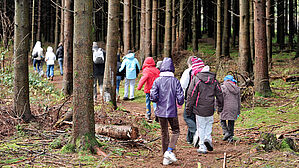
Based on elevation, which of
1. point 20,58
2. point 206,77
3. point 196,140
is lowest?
point 196,140

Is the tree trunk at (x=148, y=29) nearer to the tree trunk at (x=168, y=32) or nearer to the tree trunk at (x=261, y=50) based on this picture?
the tree trunk at (x=168, y=32)

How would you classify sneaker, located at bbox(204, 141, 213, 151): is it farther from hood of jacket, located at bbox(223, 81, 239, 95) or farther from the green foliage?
the green foliage

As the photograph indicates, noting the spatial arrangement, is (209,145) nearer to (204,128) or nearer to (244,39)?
(204,128)

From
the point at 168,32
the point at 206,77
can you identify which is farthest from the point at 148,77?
the point at 168,32

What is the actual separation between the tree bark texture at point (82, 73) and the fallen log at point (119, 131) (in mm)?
1064

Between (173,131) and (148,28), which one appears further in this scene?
(148,28)

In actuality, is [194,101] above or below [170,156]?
above

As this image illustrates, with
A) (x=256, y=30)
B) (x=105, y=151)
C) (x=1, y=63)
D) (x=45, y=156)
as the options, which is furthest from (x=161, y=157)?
(x=256, y=30)

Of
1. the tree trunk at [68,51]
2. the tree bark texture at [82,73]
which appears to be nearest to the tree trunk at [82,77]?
the tree bark texture at [82,73]

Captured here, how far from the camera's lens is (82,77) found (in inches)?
209

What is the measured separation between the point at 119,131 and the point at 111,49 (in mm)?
3986

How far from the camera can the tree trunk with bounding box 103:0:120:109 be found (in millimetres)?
9641

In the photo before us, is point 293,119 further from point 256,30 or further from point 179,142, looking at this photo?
point 256,30

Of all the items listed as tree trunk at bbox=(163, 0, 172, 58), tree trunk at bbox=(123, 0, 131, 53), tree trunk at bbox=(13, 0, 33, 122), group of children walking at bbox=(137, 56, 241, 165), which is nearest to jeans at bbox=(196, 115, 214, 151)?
group of children walking at bbox=(137, 56, 241, 165)
